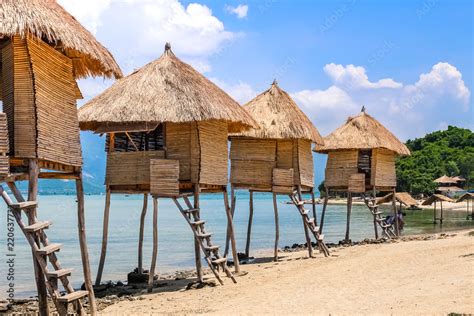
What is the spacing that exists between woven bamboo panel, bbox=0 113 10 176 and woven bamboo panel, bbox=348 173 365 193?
17422 mm

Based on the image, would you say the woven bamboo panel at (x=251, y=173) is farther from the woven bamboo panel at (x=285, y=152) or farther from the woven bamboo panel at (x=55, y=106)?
the woven bamboo panel at (x=55, y=106)

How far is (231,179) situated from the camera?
1962 centimetres

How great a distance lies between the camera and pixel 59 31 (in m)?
9.97

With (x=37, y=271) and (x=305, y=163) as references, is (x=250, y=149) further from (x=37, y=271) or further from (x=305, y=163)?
(x=37, y=271)

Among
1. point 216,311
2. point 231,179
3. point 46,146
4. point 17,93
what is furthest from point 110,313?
point 231,179

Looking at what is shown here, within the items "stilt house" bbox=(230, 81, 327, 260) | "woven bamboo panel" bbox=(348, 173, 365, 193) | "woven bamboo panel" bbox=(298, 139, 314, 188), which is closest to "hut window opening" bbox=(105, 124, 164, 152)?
"stilt house" bbox=(230, 81, 327, 260)

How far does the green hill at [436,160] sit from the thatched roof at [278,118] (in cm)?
4995

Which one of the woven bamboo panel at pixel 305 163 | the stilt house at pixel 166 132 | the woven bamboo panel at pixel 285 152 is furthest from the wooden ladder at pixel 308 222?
the stilt house at pixel 166 132

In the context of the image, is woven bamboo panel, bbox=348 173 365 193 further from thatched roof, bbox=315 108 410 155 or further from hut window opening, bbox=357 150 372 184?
thatched roof, bbox=315 108 410 155

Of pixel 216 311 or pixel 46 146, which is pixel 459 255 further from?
pixel 46 146

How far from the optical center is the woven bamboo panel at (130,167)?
14.8m

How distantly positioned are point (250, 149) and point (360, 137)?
6869mm

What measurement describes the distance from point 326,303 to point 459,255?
248 inches

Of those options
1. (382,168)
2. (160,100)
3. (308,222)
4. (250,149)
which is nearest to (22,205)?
(160,100)
